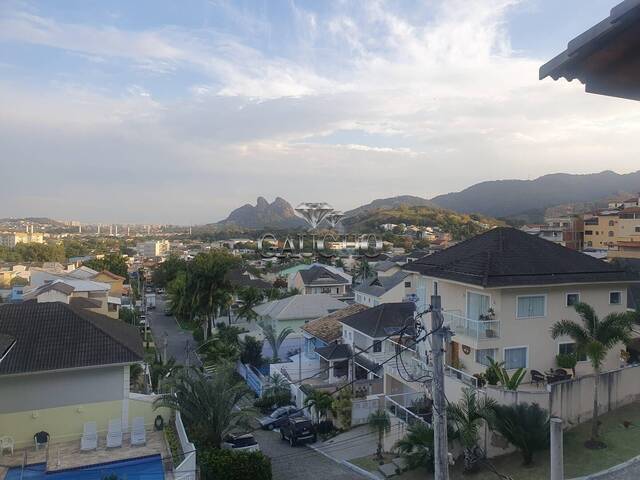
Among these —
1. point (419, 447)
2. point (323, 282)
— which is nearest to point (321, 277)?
point (323, 282)

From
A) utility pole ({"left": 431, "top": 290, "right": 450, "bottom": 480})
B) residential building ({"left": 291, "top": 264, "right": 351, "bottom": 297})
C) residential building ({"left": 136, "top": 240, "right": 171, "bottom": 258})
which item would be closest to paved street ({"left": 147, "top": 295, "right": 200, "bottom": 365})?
residential building ({"left": 291, "top": 264, "right": 351, "bottom": 297})

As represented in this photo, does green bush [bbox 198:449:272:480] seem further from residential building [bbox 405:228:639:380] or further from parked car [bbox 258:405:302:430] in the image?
parked car [bbox 258:405:302:430]

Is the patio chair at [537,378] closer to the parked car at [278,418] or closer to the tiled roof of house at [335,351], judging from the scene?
the parked car at [278,418]

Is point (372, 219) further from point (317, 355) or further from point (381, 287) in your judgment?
point (317, 355)

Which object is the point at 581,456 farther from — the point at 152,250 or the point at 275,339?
the point at 152,250

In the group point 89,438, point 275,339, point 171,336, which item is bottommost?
point 171,336

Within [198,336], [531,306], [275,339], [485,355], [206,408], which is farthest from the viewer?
[198,336]

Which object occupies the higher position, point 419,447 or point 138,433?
point 138,433
